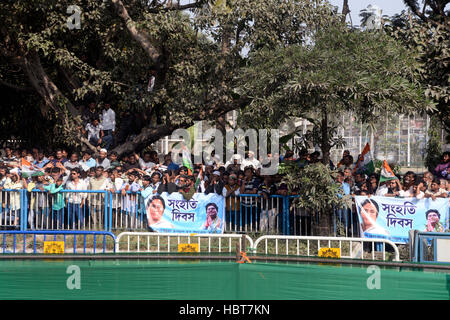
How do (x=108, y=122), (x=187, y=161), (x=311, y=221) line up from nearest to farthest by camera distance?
1. (x=311, y=221)
2. (x=187, y=161)
3. (x=108, y=122)

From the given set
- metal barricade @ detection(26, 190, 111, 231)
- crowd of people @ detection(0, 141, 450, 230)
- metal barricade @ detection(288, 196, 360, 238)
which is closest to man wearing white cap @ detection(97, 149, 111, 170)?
crowd of people @ detection(0, 141, 450, 230)

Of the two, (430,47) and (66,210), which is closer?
(66,210)

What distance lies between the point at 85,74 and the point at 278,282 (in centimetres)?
1251

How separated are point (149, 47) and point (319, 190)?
644 cm

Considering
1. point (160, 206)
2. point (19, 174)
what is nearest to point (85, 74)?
point (19, 174)

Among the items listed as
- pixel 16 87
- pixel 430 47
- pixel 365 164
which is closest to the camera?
pixel 365 164

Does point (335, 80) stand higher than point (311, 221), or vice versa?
point (335, 80)

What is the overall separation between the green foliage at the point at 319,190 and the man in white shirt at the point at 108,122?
21.6 ft

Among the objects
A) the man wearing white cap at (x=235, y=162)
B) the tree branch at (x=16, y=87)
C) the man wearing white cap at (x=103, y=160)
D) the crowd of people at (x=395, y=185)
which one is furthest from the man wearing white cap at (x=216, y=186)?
the tree branch at (x=16, y=87)

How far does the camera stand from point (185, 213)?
13320 millimetres

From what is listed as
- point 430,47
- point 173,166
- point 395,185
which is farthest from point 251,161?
point 430,47

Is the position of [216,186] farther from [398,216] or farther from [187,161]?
[398,216]

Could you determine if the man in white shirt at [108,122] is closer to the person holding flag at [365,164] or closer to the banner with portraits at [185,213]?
the banner with portraits at [185,213]

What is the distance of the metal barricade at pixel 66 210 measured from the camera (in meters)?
13.2
